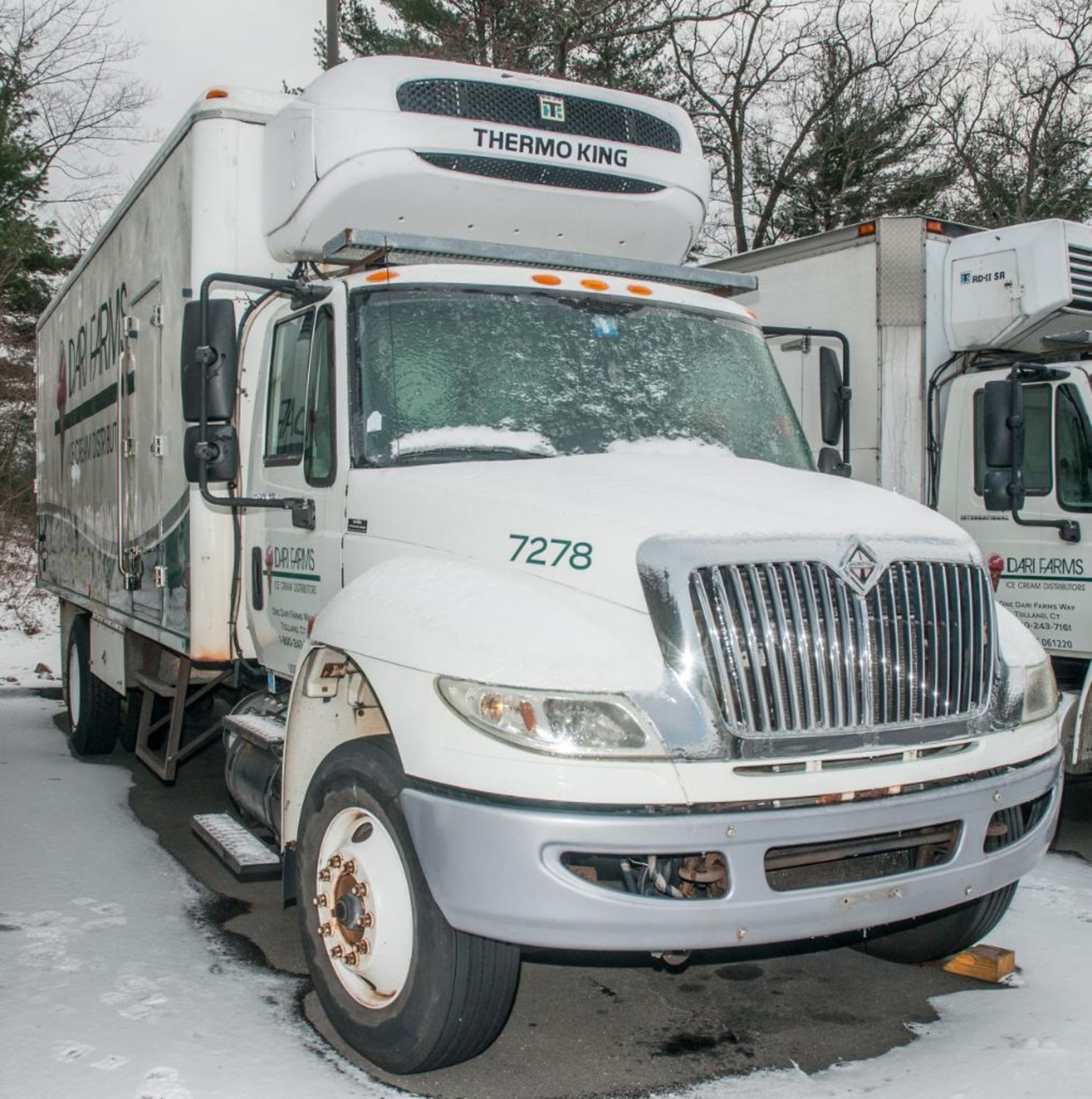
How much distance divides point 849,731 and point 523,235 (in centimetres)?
304

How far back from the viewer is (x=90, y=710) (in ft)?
29.3

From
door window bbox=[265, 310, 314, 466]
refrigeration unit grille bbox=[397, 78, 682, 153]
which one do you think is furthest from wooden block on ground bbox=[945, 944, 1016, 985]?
refrigeration unit grille bbox=[397, 78, 682, 153]

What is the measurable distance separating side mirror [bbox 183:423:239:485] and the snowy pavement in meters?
1.88

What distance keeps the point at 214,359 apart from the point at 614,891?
97.8 inches

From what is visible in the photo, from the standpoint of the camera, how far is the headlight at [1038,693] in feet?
13.4

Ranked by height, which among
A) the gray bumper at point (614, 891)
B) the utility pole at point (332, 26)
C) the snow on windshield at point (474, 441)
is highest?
the utility pole at point (332, 26)

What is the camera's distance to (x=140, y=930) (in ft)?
17.1

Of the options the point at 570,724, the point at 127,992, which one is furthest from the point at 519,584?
the point at 127,992

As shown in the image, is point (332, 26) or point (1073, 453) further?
point (332, 26)

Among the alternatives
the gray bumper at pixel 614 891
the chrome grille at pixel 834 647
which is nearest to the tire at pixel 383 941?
the gray bumper at pixel 614 891

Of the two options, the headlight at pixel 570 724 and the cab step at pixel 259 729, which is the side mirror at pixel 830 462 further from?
the cab step at pixel 259 729

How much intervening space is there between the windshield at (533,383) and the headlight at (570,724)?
129 cm

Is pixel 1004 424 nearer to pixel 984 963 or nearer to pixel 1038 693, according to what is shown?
pixel 1038 693

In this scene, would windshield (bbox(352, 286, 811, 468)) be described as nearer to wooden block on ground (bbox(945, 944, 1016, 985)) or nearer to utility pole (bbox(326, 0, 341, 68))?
wooden block on ground (bbox(945, 944, 1016, 985))
